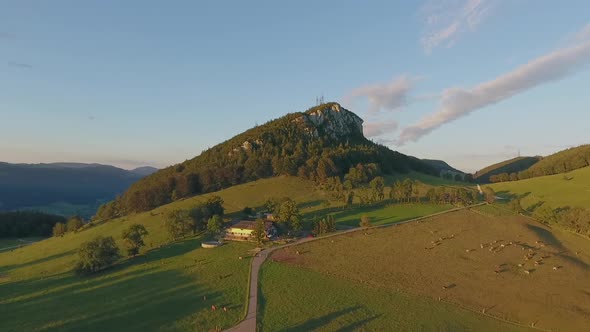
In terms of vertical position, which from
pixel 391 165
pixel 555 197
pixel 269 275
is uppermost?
pixel 391 165

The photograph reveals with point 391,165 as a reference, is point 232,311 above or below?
below

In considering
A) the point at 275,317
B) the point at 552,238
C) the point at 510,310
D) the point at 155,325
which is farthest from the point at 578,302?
the point at 155,325

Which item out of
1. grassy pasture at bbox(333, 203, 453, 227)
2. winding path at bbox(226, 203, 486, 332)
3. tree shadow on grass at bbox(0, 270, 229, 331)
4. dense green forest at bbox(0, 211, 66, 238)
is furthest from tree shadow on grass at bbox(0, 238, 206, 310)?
dense green forest at bbox(0, 211, 66, 238)

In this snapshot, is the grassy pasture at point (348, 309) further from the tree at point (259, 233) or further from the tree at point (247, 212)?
the tree at point (247, 212)

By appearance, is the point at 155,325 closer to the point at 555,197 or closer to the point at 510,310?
the point at 510,310

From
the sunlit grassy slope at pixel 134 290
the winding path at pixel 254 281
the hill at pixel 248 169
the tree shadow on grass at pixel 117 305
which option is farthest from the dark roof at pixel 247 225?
the hill at pixel 248 169

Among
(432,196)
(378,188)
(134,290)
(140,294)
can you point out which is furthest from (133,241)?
(432,196)

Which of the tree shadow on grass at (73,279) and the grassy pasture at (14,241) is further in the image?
the grassy pasture at (14,241)

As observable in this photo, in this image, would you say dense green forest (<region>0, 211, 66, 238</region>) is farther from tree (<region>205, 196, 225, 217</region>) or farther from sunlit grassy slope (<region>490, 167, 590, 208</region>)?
sunlit grassy slope (<region>490, 167, 590, 208</region>)
